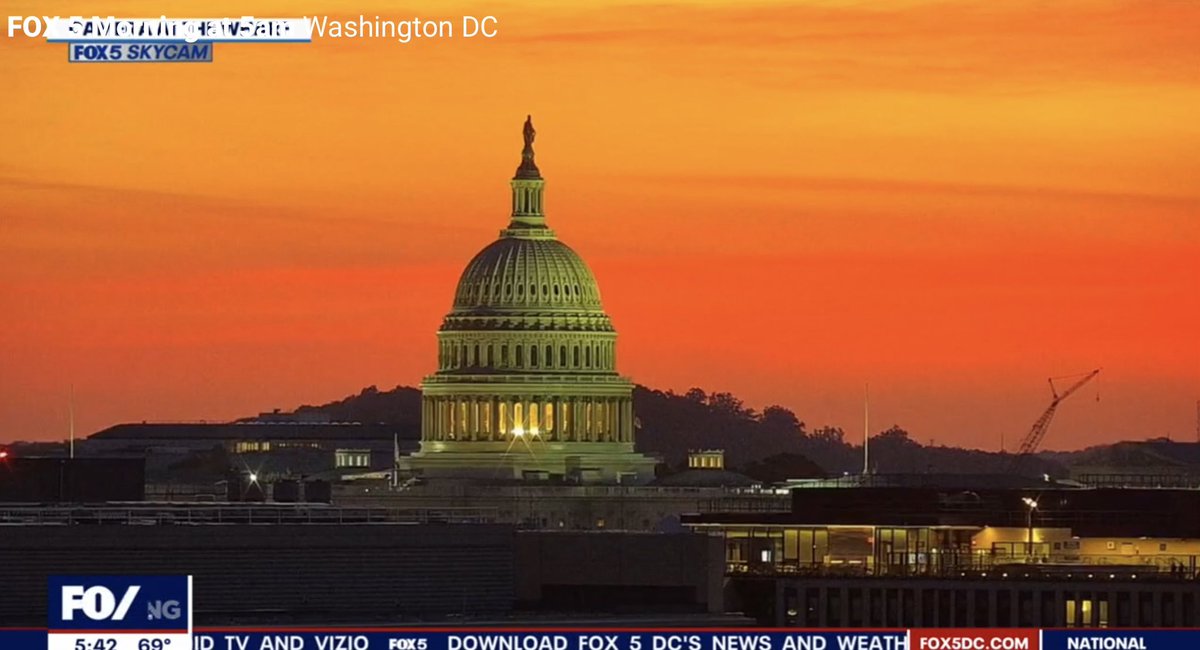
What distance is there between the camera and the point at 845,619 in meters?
187

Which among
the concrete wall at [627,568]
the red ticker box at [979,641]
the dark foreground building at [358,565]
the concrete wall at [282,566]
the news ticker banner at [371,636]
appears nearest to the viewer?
the news ticker banner at [371,636]

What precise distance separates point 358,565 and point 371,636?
814 inches

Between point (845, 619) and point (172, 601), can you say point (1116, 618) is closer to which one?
point (845, 619)

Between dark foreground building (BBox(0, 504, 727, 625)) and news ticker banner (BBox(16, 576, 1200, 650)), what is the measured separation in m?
5.29

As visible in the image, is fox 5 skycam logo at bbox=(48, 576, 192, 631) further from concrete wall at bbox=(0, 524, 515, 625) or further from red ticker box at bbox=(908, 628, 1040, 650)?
concrete wall at bbox=(0, 524, 515, 625)

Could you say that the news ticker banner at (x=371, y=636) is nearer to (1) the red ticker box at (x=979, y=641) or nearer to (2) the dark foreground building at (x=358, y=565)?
(1) the red ticker box at (x=979, y=641)

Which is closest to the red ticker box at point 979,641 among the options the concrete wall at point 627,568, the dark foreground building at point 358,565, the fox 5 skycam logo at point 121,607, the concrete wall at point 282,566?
the dark foreground building at point 358,565

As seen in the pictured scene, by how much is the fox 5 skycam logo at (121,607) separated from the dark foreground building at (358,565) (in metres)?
18.9

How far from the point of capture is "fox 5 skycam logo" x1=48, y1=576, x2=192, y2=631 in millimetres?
125875

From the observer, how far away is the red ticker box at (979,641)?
13725 cm

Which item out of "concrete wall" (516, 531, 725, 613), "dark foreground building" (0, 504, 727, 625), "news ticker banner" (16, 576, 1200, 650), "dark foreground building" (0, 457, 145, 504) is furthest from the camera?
"dark foreground building" (0, 457, 145, 504)

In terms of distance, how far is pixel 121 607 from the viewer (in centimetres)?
12694

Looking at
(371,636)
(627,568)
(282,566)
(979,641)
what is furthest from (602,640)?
(627,568)

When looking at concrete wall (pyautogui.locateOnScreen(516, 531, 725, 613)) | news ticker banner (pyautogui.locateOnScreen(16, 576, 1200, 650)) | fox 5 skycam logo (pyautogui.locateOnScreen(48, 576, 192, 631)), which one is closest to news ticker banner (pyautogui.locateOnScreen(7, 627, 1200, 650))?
news ticker banner (pyautogui.locateOnScreen(16, 576, 1200, 650))
